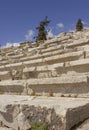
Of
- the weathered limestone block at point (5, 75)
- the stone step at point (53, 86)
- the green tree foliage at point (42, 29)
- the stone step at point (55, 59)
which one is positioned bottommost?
the stone step at point (53, 86)

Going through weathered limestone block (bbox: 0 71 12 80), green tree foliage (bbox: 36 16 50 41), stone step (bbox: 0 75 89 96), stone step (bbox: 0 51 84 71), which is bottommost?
stone step (bbox: 0 75 89 96)

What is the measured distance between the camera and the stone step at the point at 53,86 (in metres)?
3.89

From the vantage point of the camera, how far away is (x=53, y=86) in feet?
14.4

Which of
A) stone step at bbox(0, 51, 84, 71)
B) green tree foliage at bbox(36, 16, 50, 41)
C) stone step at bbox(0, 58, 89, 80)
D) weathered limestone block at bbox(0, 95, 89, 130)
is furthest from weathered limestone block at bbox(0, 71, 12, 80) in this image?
green tree foliage at bbox(36, 16, 50, 41)

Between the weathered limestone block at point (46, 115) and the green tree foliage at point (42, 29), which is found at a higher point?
the green tree foliage at point (42, 29)

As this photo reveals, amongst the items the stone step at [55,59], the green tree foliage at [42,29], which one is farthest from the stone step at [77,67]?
the green tree foliage at [42,29]

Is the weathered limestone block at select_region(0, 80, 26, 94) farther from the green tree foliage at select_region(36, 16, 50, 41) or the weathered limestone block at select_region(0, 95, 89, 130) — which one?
the green tree foliage at select_region(36, 16, 50, 41)

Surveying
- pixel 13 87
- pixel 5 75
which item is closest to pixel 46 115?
pixel 13 87

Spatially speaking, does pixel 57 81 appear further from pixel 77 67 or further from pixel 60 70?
pixel 60 70

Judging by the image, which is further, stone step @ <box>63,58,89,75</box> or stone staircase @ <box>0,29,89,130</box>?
stone step @ <box>63,58,89,75</box>

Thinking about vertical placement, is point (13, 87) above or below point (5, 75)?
below

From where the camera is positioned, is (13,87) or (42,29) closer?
(13,87)

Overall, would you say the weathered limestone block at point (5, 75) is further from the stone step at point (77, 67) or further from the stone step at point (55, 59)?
the stone step at point (77, 67)

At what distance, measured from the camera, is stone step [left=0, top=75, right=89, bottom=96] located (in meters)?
3.89
